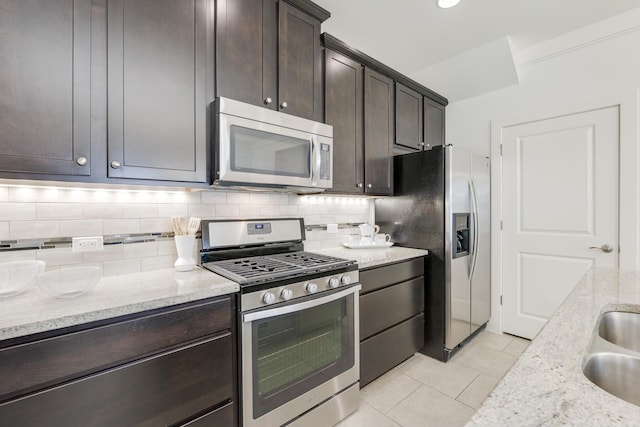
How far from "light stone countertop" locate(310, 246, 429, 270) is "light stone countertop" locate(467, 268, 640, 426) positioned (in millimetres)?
1142

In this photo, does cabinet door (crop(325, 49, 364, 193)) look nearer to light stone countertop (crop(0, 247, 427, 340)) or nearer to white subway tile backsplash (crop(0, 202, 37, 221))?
light stone countertop (crop(0, 247, 427, 340))

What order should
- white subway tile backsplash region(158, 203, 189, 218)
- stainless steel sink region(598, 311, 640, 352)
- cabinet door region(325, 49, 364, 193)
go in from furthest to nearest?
1. cabinet door region(325, 49, 364, 193)
2. white subway tile backsplash region(158, 203, 189, 218)
3. stainless steel sink region(598, 311, 640, 352)

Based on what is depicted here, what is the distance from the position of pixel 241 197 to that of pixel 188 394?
3.95 ft

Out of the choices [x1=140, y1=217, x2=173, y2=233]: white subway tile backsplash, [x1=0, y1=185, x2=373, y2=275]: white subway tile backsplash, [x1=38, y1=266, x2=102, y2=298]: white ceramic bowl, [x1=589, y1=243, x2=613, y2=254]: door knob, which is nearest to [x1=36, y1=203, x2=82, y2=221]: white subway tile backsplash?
[x1=0, y1=185, x2=373, y2=275]: white subway tile backsplash

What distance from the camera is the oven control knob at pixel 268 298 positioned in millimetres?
1408

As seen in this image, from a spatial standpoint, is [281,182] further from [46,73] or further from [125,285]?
[46,73]

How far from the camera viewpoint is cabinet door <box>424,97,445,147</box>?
121 inches

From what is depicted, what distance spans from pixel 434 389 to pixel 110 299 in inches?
83.7

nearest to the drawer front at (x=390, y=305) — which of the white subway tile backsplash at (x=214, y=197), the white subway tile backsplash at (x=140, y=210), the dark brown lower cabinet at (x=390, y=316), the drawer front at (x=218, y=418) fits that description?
the dark brown lower cabinet at (x=390, y=316)

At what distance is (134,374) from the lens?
1.10 m

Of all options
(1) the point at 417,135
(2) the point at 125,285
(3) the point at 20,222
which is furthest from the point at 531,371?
(1) the point at 417,135

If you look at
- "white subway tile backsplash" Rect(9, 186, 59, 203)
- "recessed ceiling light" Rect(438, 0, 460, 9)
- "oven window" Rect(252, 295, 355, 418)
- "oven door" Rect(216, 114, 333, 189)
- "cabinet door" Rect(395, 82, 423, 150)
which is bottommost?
"oven window" Rect(252, 295, 355, 418)

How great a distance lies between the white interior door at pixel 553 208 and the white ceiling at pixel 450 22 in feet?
2.51

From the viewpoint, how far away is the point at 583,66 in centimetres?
247
